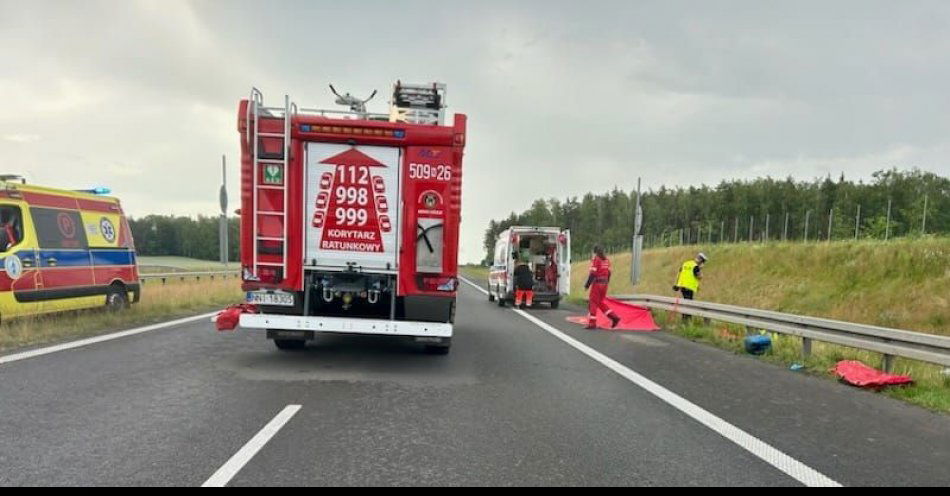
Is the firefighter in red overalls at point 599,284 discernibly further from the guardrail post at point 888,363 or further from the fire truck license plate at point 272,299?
the fire truck license plate at point 272,299

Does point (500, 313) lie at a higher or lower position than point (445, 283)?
lower

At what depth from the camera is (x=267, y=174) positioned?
733 centimetres

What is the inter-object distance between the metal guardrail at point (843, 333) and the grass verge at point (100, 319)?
10.9 meters

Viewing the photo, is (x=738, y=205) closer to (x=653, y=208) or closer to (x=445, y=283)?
(x=653, y=208)

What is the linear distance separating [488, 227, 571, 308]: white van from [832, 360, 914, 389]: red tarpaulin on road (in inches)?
437

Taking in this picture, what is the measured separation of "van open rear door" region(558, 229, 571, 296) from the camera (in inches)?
741

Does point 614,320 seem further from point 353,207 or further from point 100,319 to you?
point 100,319

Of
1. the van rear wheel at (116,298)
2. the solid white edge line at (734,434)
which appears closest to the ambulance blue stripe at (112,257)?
the van rear wheel at (116,298)

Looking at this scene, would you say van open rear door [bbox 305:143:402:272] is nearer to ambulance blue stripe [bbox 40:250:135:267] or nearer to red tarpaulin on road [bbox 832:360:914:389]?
ambulance blue stripe [bbox 40:250:135:267]

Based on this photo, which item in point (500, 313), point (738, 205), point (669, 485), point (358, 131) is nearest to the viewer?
point (669, 485)

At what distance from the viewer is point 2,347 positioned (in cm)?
824

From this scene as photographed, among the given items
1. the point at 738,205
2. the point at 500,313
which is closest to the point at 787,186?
the point at 738,205

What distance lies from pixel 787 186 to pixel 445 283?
8881 centimetres

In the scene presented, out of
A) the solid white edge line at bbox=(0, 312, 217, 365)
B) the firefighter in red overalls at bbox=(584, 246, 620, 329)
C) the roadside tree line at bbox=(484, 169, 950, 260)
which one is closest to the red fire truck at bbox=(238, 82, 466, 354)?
the solid white edge line at bbox=(0, 312, 217, 365)
